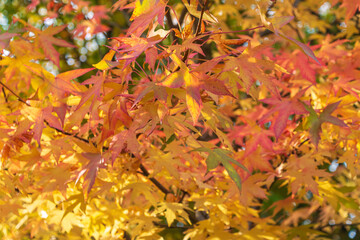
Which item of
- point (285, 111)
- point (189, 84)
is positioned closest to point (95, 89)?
point (189, 84)

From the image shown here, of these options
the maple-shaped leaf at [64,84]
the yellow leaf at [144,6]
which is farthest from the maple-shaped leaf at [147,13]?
the maple-shaped leaf at [64,84]

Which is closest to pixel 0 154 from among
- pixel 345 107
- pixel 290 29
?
pixel 345 107

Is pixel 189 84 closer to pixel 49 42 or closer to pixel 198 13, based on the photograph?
pixel 198 13

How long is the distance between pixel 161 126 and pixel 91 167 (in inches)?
9.5

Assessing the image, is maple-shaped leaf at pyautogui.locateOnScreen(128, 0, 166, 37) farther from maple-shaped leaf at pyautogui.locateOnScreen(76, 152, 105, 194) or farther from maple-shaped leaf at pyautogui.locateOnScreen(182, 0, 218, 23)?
maple-shaped leaf at pyautogui.locateOnScreen(76, 152, 105, 194)

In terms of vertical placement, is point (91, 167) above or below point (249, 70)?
below

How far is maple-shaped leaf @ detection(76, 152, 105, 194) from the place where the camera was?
3.35 feet

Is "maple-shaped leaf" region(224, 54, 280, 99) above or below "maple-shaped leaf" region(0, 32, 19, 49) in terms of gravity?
below

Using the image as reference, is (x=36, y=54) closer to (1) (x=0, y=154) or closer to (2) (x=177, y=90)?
(1) (x=0, y=154)

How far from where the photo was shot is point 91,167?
3.46 ft

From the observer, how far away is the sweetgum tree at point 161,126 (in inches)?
36.2

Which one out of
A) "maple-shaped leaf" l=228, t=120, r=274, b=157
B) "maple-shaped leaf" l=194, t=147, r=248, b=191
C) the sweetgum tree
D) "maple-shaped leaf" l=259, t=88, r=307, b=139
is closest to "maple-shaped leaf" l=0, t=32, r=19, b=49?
the sweetgum tree

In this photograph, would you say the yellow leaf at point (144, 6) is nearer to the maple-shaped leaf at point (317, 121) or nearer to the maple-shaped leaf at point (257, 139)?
the maple-shaped leaf at point (317, 121)

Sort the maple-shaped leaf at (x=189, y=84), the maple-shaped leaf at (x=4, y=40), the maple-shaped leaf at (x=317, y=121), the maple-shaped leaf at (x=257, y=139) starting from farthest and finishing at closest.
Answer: the maple-shaped leaf at (x=257, y=139), the maple-shaped leaf at (x=317, y=121), the maple-shaped leaf at (x=4, y=40), the maple-shaped leaf at (x=189, y=84)
